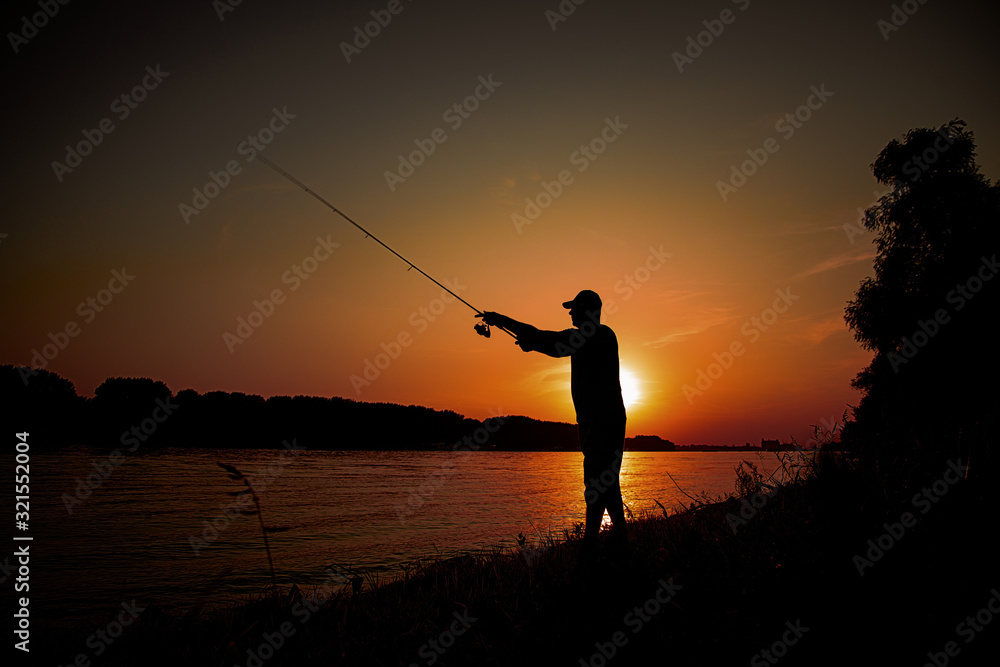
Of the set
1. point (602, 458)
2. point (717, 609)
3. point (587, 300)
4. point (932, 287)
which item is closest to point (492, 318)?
point (587, 300)

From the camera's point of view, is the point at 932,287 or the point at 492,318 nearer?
the point at 492,318

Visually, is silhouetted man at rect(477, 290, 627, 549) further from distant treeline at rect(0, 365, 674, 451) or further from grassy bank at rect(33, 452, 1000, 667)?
distant treeline at rect(0, 365, 674, 451)

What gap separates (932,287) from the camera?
603 inches

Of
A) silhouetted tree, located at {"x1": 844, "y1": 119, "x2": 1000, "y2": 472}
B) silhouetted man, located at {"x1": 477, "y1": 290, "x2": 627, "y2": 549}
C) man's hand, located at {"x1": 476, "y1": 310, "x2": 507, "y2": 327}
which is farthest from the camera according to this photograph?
silhouetted tree, located at {"x1": 844, "y1": 119, "x2": 1000, "y2": 472}

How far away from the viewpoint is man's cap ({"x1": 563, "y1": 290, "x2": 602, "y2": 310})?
598 cm

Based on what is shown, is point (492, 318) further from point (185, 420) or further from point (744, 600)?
point (185, 420)

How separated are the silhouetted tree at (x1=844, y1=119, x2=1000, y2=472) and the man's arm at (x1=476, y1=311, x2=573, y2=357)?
11.3 meters

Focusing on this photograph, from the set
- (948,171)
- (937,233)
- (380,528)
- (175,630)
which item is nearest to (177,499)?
(380,528)

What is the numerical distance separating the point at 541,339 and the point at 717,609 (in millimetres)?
3013

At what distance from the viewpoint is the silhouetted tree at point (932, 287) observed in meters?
13.8

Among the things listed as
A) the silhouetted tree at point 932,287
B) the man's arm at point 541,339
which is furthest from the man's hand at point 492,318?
the silhouetted tree at point 932,287

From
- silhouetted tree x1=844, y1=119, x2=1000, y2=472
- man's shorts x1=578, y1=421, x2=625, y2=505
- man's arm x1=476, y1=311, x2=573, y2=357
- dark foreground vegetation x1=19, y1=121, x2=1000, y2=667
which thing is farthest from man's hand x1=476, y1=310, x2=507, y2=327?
silhouetted tree x1=844, y1=119, x2=1000, y2=472

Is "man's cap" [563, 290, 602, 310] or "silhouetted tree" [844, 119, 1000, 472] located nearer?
"man's cap" [563, 290, 602, 310]

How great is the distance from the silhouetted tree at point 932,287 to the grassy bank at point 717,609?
36.1 ft
